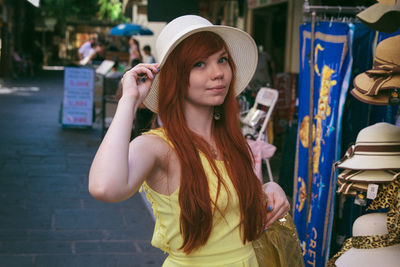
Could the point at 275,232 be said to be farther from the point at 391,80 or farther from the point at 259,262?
the point at 391,80

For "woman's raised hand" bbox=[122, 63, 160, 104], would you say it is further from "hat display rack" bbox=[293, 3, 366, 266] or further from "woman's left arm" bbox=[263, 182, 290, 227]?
"hat display rack" bbox=[293, 3, 366, 266]

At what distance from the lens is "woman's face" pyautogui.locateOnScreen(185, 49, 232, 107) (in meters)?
1.99

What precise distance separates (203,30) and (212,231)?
0.72m

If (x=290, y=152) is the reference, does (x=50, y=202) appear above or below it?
below

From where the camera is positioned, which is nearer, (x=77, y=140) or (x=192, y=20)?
(x=192, y=20)

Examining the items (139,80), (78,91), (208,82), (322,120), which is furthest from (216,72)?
(78,91)

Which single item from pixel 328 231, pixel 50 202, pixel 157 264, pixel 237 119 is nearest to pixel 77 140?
pixel 50 202

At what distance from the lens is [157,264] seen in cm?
464

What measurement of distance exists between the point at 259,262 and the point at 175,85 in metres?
0.75

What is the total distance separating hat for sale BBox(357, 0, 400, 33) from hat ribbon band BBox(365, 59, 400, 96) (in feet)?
0.71

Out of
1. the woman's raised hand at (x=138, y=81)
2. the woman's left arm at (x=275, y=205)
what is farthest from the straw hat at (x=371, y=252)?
the woman's raised hand at (x=138, y=81)

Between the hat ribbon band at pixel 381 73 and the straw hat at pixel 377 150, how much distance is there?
18cm

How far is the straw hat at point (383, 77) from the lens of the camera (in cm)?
221

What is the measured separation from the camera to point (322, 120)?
3.80 m
